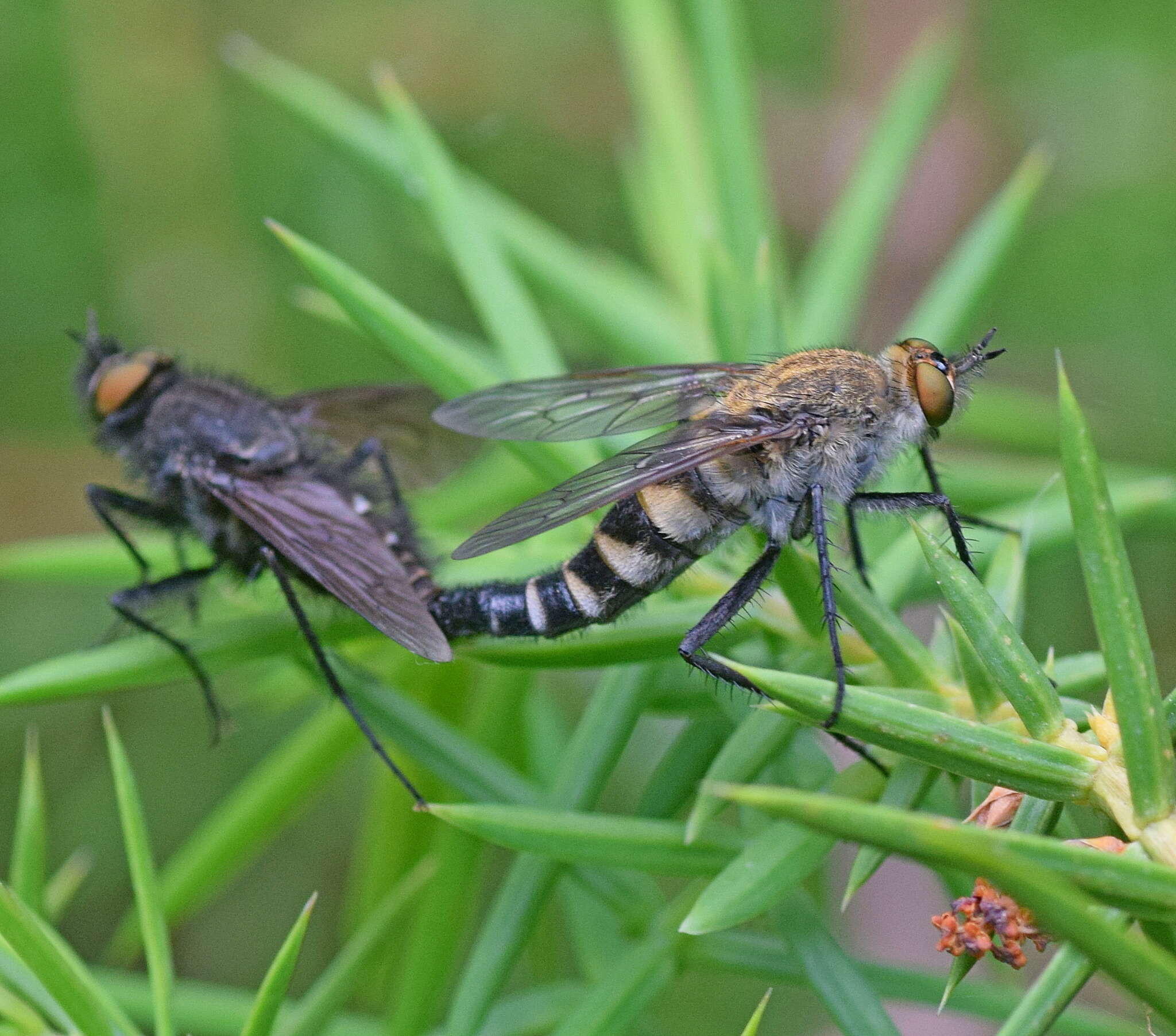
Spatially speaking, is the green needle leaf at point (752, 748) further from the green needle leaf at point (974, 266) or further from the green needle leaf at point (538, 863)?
the green needle leaf at point (974, 266)

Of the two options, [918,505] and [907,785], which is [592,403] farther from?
[907,785]

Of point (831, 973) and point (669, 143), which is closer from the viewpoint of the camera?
point (831, 973)

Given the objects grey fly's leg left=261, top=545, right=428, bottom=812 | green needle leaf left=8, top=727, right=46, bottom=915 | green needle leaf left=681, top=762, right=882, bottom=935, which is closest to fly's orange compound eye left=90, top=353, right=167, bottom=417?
grey fly's leg left=261, top=545, right=428, bottom=812

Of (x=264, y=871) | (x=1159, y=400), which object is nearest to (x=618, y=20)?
(x=1159, y=400)

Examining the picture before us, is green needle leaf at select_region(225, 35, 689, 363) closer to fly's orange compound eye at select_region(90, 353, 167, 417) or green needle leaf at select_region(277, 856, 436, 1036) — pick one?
fly's orange compound eye at select_region(90, 353, 167, 417)

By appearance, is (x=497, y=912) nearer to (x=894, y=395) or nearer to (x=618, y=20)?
(x=894, y=395)

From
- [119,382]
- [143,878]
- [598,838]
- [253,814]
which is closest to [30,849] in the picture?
[143,878]

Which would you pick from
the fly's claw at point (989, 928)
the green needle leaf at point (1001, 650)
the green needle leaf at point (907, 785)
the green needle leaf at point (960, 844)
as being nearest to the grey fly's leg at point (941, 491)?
the green needle leaf at point (907, 785)
